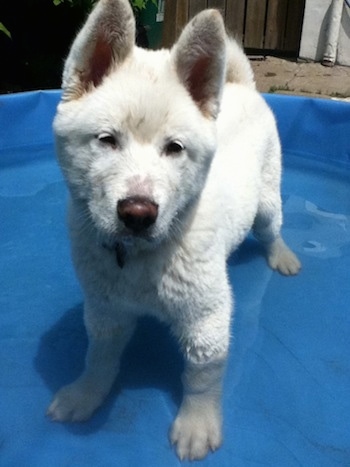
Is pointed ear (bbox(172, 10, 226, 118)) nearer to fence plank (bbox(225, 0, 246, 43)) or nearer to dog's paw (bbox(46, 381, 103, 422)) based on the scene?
dog's paw (bbox(46, 381, 103, 422))

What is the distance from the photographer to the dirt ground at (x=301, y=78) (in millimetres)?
6902

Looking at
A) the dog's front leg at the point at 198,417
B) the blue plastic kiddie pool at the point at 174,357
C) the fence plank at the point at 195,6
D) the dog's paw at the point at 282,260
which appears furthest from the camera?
the fence plank at the point at 195,6

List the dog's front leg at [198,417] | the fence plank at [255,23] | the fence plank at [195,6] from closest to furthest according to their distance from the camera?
the dog's front leg at [198,417] → the fence plank at [195,6] → the fence plank at [255,23]

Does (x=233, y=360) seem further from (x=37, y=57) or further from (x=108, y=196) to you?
(x=37, y=57)

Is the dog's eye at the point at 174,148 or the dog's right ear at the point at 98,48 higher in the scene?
the dog's right ear at the point at 98,48

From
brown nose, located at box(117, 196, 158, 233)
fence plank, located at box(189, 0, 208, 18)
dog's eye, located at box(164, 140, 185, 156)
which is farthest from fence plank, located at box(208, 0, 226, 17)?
brown nose, located at box(117, 196, 158, 233)

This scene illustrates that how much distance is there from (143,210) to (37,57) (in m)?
4.94

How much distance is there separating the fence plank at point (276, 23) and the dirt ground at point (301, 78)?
27cm

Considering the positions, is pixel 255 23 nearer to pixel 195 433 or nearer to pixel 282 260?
pixel 282 260

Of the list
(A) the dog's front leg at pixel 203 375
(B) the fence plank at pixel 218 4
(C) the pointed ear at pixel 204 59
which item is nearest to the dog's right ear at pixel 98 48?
(C) the pointed ear at pixel 204 59

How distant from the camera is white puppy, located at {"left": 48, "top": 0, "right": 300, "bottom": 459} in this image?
6.36 ft

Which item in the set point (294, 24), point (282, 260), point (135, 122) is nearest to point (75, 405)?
point (135, 122)

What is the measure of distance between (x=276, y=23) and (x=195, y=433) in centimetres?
696

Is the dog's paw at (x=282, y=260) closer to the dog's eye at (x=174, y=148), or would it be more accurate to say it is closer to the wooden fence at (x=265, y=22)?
the dog's eye at (x=174, y=148)
